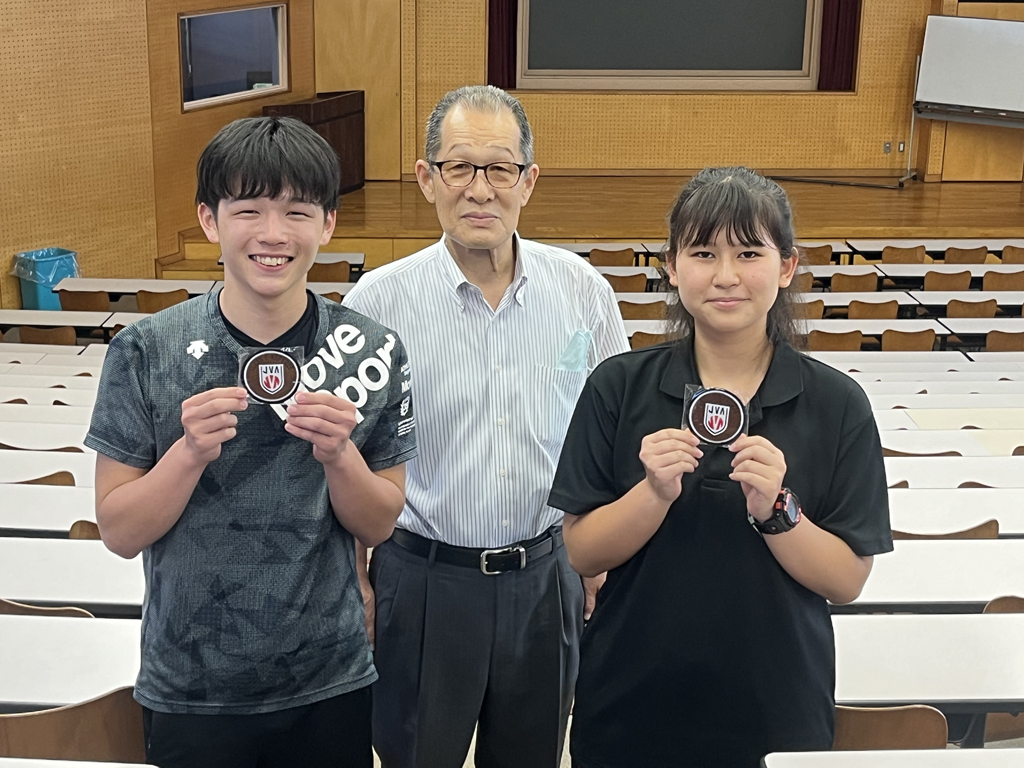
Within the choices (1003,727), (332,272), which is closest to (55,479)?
(1003,727)

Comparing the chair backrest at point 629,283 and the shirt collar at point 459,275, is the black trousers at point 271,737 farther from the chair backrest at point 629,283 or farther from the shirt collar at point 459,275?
the chair backrest at point 629,283

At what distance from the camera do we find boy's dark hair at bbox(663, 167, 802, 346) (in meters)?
1.92

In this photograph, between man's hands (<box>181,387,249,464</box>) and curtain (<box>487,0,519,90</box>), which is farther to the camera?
curtain (<box>487,0,519,90</box>)

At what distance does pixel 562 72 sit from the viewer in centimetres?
1342

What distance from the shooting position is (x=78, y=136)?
926cm

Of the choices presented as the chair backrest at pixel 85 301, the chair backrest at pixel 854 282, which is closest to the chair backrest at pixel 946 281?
the chair backrest at pixel 854 282

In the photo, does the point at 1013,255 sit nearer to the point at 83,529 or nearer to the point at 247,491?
the point at 83,529

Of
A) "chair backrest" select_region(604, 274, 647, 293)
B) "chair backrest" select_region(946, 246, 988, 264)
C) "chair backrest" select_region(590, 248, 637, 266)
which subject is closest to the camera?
"chair backrest" select_region(604, 274, 647, 293)

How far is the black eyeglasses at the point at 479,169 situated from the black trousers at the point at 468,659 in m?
0.82

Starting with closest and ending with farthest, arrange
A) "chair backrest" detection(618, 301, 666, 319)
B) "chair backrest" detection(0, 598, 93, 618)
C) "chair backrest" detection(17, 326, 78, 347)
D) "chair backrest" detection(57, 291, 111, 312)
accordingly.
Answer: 1. "chair backrest" detection(0, 598, 93, 618)
2. "chair backrest" detection(17, 326, 78, 347)
3. "chair backrest" detection(618, 301, 666, 319)
4. "chair backrest" detection(57, 291, 111, 312)

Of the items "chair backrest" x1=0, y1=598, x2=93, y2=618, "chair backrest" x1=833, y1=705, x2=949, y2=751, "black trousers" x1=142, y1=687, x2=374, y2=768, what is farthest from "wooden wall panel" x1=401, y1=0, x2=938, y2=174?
"black trousers" x1=142, y1=687, x2=374, y2=768

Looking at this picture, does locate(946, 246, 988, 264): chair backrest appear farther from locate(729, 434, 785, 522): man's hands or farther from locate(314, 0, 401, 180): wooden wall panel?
locate(729, 434, 785, 522): man's hands

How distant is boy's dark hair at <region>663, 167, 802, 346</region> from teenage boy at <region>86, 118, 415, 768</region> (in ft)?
1.95

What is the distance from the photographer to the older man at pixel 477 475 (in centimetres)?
253
